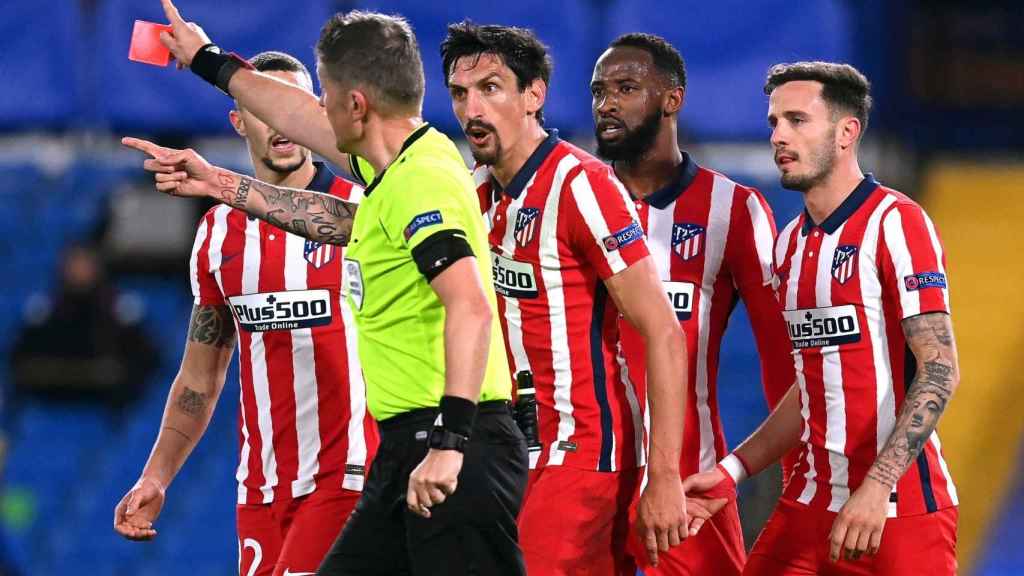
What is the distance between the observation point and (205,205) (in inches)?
535

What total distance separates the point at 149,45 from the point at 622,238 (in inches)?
65.2

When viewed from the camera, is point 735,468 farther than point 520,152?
Yes

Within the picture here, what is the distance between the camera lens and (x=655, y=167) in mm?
5930

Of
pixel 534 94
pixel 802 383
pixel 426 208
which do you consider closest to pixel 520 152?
pixel 534 94

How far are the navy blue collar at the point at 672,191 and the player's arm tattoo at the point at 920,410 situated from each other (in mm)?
1304

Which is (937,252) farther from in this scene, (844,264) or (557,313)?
(557,313)

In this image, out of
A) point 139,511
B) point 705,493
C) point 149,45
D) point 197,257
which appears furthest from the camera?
point 197,257

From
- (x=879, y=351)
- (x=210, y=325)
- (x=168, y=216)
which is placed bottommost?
(x=879, y=351)

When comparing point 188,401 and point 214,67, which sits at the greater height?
point 214,67

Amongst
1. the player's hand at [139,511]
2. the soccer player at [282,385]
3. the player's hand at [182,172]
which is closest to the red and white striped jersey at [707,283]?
the soccer player at [282,385]

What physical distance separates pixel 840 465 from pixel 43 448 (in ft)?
31.2

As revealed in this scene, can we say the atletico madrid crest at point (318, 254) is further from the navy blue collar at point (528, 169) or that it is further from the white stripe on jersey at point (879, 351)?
the white stripe on jersey at point (879, 351)

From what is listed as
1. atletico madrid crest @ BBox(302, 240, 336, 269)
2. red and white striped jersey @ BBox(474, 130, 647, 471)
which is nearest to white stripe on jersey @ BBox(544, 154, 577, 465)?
red and white striped jersey @ BBox(474, 130, 647, 471)

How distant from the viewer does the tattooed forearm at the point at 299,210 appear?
4.93 m
